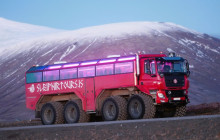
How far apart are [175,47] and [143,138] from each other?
81976 millimetres

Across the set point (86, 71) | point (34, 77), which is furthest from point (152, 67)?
point (34, 77)

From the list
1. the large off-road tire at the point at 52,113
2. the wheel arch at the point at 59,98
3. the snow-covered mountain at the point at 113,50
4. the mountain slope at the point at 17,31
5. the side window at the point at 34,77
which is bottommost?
the large off-road tire at the point at 52,113

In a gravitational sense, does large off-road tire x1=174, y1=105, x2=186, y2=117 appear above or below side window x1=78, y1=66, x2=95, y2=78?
below

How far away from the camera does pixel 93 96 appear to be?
30.0 m

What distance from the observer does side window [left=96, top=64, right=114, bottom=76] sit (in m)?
28.9

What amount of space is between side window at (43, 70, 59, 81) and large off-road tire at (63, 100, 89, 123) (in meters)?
2.16

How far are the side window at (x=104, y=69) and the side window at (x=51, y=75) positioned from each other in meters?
3.82

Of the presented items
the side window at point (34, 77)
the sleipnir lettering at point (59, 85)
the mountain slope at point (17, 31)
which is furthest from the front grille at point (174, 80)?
the mountain slope at point (17, 31)

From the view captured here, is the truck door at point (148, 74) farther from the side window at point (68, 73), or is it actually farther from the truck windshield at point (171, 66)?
the side window at point (68, 73)

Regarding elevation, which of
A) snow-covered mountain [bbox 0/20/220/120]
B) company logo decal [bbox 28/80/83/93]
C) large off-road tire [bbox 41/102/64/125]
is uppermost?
snow-covered mountain [bbox 0/20/220/120]

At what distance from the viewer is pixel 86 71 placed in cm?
3052

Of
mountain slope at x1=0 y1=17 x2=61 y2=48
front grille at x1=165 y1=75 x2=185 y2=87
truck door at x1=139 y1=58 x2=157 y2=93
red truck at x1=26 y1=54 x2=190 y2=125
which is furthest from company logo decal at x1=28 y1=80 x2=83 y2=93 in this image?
mountain slope at x1=0 y1=17 x2=61 y2=48

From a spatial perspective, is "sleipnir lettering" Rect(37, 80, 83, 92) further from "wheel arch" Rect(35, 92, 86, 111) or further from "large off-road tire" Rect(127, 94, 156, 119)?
"large off-road tire" Rect(127, 94, 156, 119)

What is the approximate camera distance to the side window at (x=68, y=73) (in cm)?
3133
